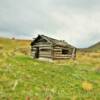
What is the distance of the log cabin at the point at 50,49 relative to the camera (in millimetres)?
45500

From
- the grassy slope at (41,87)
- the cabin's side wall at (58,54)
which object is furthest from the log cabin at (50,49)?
the grassy slope at (41,87)

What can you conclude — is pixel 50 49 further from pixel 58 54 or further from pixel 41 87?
pixel 41 87

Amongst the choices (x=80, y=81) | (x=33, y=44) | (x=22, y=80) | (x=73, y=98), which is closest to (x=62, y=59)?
(x=33, y=44)

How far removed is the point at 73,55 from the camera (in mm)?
48156

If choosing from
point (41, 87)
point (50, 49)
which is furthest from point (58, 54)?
point (41, 87)

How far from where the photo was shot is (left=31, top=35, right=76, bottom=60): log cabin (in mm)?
45500

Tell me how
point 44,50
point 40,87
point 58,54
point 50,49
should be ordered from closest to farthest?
point 40,87 < point 50,49 < point 58,54 < point 44,50

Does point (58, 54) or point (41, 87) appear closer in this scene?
point (41, 87)

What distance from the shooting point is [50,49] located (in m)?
45.6

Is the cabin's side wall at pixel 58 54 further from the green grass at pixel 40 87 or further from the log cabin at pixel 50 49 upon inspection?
the green grass at pixel 40 87

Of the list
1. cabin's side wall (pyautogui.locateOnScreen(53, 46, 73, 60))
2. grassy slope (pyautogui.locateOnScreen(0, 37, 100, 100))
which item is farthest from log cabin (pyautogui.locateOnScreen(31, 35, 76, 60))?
grassy slope (pyautogui.locateOnScreen(0, 37, 100, 100))

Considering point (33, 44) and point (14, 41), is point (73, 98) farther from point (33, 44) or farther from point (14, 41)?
point (14, 41)

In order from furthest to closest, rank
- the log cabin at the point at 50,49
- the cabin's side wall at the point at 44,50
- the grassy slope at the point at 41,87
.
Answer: the cabin's side wall at the point at 44,50 < the log cabin at the point at 50,49 < the grassy slope at the point at 41,87

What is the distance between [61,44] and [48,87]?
2802 cm
